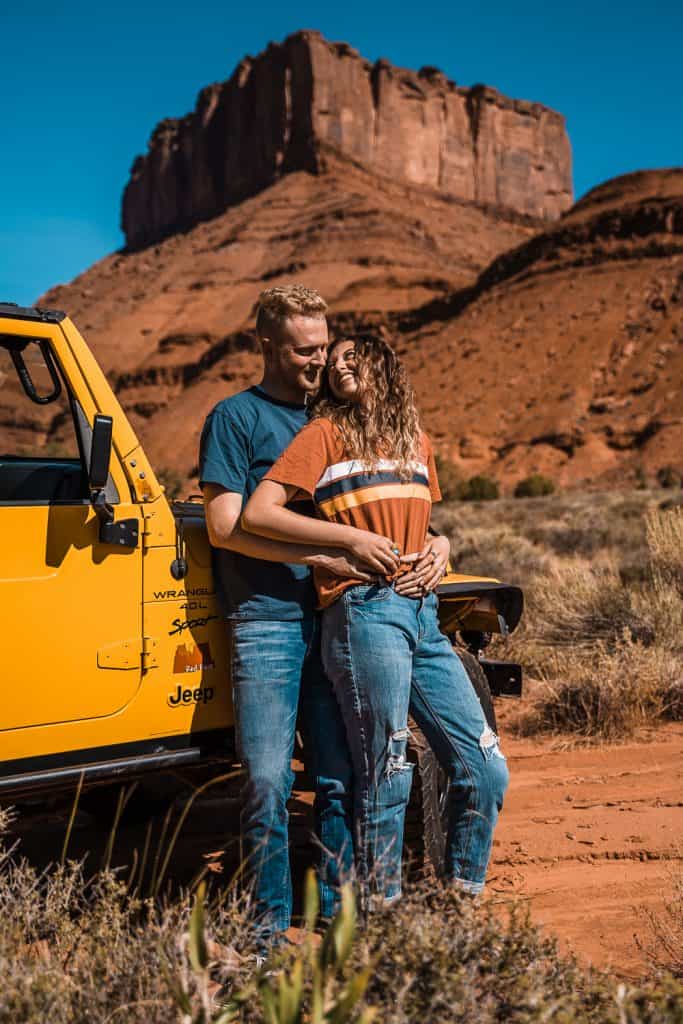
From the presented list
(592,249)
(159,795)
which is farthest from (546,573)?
(592,249)

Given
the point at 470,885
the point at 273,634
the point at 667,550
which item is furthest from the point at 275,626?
the point at 667,550

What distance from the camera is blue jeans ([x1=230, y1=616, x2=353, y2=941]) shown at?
107 inches

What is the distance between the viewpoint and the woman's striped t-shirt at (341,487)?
273 centimetres

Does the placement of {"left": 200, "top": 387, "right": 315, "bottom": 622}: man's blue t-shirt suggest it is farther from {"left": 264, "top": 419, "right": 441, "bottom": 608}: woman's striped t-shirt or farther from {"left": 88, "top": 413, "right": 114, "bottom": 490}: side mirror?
{"left": 88, "top": 413, "right": 114, "bottom": 490}: side mirror

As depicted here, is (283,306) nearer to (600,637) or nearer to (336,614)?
(336,614)

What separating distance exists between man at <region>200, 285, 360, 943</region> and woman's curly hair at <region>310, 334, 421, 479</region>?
17cm

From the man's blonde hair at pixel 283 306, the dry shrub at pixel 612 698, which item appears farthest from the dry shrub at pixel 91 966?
the dry shrub at pixel 612 698

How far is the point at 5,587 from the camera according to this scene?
9.05ft

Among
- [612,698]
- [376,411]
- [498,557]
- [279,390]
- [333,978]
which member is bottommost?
[612,698]

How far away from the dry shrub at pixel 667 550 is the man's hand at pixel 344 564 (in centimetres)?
546

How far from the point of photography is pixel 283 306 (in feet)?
9.48

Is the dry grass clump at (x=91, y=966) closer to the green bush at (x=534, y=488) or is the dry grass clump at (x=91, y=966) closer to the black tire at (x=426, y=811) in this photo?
the black tire at (x=426, y=811)

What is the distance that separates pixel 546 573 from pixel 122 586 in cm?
788

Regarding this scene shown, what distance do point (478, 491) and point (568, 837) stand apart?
88.0 feet
